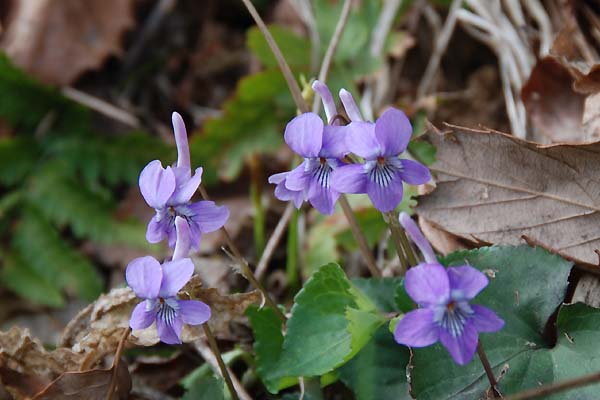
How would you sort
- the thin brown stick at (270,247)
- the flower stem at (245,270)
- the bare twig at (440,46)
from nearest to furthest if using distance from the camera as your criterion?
1. the flower stem at (245,270)
2. the thin brown stick at (270,247)
3. the bare twig at (440,46)

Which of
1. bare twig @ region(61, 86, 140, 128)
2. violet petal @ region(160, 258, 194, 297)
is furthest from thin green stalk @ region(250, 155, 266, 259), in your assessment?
violet petal @ region(160, 258, 194, 297)

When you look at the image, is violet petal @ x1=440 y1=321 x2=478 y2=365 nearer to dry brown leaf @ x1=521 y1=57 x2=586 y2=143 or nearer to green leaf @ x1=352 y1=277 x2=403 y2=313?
green leaf @ x1=352 y1=277 x2=403 y2=313

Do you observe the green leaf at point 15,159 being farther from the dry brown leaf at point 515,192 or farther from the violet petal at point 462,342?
the violet petal at point 462,342

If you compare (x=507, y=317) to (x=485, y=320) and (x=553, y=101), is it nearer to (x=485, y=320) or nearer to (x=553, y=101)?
(x=485, y=320)

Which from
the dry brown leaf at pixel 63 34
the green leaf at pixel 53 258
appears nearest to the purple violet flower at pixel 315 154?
the green leaf at pixel 53 258

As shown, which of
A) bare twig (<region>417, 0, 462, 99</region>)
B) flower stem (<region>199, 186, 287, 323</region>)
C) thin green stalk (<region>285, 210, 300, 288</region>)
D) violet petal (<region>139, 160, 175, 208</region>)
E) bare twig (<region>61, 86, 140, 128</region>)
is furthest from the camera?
bare twig (<region>61, 86, 140, 128</region>)

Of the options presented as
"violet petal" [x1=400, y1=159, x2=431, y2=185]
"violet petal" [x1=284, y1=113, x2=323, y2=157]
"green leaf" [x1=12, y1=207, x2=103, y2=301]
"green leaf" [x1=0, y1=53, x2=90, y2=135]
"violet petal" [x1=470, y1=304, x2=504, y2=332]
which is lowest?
"green leaf" [x1=12, y1=207, x2=103, y2=301]
